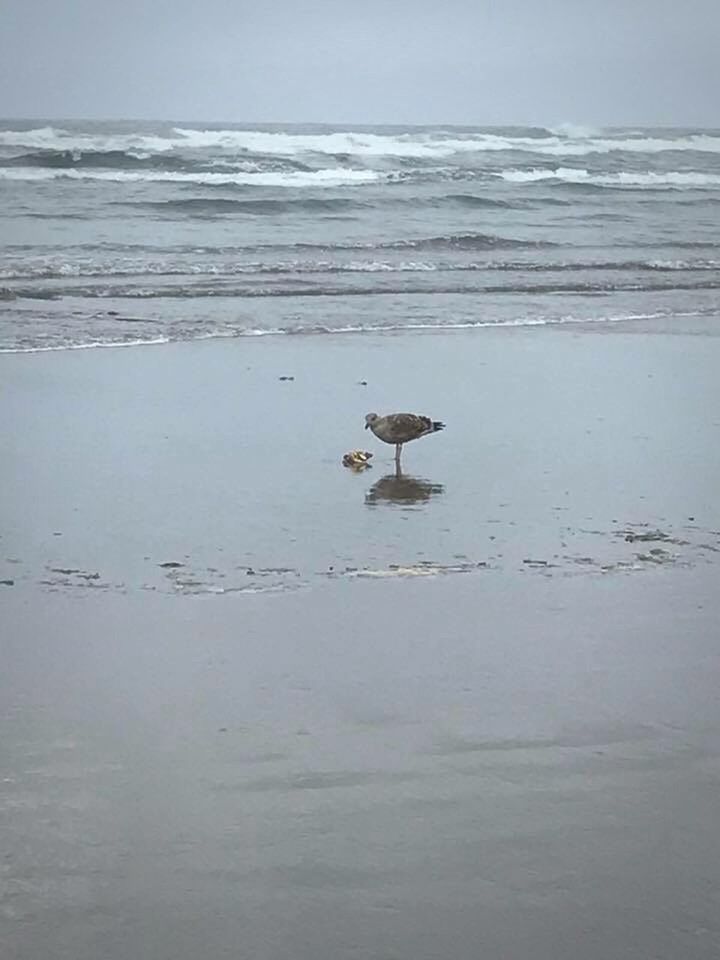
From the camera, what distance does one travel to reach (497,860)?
2654 millimetres

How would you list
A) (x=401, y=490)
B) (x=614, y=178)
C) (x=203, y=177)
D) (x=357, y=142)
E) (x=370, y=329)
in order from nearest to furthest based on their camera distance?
1. (x=401, y=490)
2. (x=370, y=329)
3. (x=203, y=177)
4. (x=614, y=178)
5. (x=357, y=142)

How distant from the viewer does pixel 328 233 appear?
17.8m

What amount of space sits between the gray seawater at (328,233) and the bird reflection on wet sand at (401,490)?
3.61 meters

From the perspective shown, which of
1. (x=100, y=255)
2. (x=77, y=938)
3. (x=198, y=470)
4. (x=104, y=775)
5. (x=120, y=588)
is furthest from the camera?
(x=100, y=255)

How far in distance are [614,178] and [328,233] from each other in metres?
13.7

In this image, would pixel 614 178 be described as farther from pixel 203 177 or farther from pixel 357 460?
pixel 357 460

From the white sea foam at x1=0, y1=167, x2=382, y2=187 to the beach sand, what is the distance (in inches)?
732

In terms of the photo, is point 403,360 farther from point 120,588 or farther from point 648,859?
point 648,859

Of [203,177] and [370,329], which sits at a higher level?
[203,177]

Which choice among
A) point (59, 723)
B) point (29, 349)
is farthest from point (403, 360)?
point (59, 723)

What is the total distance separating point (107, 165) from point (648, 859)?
2558cm

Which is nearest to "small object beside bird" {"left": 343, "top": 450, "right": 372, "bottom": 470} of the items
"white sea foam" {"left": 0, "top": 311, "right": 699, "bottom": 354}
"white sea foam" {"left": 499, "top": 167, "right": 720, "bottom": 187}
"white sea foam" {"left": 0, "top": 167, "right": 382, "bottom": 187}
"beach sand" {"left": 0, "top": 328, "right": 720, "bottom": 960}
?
"beach sand" {"left": 0, "top": 328, "right": 720, "bottom": 960}

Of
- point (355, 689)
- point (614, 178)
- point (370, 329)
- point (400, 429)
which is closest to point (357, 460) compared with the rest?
point (400, 429)

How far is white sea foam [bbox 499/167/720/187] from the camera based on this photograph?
2883 centimetres
